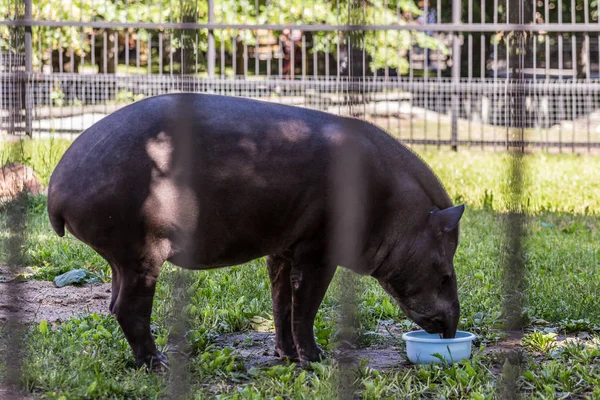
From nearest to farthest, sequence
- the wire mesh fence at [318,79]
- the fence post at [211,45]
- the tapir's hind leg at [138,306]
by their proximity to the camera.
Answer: the tapir's hind leg at [138,306]
the wire mesh fence at [318,79]
the fence post at [211,45]

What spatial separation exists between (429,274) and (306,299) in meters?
0.63

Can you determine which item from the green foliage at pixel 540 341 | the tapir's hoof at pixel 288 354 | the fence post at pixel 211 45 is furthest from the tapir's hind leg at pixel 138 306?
the fence post at pixel 211 45

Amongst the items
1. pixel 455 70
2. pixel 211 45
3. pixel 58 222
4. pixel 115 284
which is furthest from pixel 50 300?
pixel 455 70

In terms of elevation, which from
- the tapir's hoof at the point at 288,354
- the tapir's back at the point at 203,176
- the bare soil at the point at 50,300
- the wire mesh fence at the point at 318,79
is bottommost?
the tapir's hoof at the point at 288,354

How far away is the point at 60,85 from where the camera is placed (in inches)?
493

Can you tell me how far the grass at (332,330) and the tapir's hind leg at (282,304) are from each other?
0.74 ft

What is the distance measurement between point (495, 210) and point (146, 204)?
4.89 metres

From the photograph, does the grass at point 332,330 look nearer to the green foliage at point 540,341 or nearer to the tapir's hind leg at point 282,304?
the green foliage at point 540,341

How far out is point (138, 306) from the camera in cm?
388

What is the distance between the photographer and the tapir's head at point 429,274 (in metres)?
4.29

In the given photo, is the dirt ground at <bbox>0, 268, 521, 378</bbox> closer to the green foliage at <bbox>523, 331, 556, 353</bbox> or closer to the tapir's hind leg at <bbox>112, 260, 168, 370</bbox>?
the green foliage at <bbox>523, 331, 556, 353</bbox>

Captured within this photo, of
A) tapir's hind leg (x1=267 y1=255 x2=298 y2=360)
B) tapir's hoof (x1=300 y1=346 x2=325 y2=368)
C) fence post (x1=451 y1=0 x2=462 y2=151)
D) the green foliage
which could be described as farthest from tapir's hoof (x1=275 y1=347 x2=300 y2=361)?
fence post (x1=451 y1=0 x2=462 y2=151)

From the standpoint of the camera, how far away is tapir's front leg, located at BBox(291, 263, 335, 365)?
4.14 meters

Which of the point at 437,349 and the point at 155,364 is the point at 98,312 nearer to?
the point at 155,364
